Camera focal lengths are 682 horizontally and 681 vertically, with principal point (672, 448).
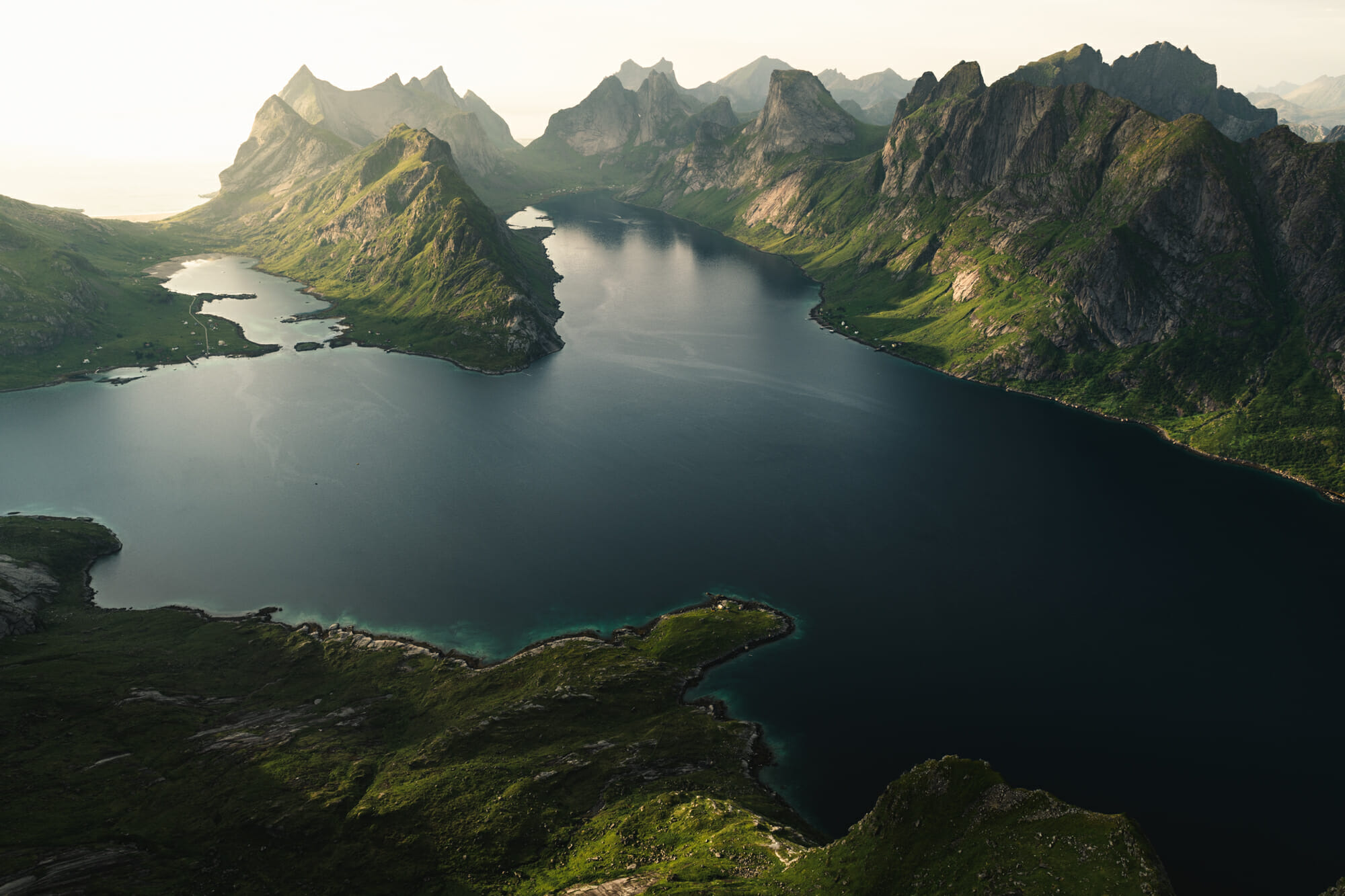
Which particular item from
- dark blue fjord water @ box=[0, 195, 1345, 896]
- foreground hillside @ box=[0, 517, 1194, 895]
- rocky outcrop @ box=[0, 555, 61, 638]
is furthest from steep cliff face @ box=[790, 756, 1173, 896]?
rocky outcrop @ box=[0, 555, 61, 638]

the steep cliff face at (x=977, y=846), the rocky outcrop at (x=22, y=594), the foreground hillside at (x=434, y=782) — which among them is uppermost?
the steep cliff face at (x=977, y=846)

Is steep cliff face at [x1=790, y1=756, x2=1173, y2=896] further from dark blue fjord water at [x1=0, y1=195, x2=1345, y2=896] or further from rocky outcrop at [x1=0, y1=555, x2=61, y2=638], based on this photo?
rocky outcrop at [x1=0, y1=555, x2=61, y2=638]

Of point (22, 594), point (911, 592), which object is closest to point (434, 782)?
point (911, 592)

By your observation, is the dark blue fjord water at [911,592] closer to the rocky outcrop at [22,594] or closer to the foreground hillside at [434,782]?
the rocky outcrop at [22,594]

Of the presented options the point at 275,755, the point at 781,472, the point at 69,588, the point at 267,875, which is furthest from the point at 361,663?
the point at 781,472

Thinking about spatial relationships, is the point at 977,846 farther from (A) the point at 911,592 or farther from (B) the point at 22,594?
(B) the point at 22,594

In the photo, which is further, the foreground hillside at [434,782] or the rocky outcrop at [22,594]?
the rocky outcrop at [22,594]

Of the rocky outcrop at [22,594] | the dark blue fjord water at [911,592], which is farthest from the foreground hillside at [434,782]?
the dark blue fjord water at [911,592]
